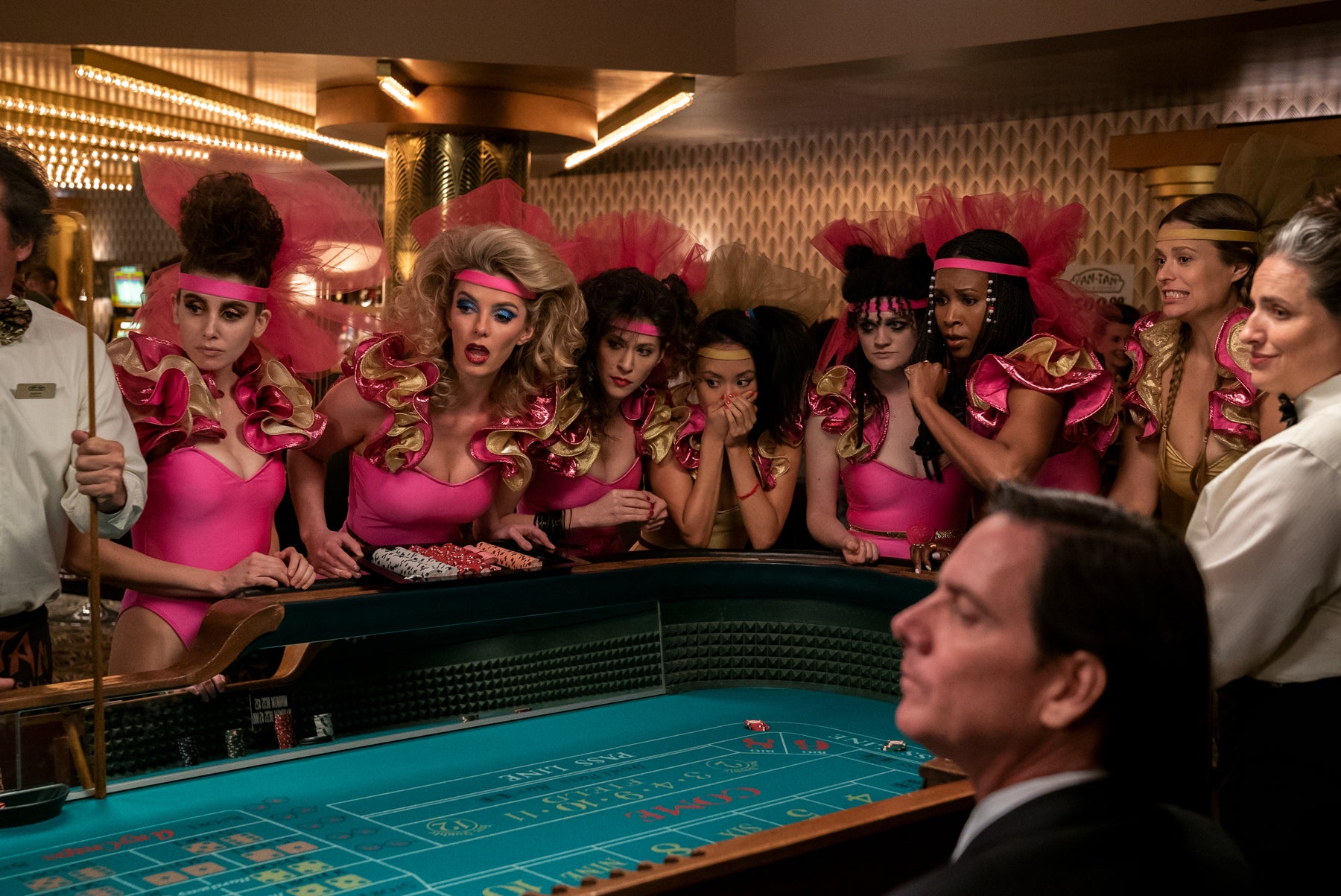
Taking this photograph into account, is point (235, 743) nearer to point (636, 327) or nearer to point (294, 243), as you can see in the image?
point (294, 243)

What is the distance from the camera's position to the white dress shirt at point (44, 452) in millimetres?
2480

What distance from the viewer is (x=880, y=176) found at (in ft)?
28.5

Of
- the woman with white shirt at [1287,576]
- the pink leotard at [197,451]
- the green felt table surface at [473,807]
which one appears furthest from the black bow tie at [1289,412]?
the pink leotard at [197,451]

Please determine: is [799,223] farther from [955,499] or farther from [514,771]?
[514,771]

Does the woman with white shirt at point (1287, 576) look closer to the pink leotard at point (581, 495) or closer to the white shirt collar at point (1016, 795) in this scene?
the white shirt collar at point (1016, 795)

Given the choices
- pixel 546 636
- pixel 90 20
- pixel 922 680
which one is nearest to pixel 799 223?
pixel 90 20

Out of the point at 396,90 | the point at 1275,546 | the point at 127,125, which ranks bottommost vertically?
the point at 1275,546

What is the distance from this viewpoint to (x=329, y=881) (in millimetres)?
1743

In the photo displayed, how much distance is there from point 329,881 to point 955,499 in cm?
234

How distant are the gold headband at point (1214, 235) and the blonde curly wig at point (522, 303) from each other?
160 cm

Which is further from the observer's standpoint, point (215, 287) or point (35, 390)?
point (215, 287)

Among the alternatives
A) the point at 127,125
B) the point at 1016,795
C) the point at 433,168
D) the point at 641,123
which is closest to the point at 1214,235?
the point at 1016,795

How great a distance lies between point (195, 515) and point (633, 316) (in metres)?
1.24

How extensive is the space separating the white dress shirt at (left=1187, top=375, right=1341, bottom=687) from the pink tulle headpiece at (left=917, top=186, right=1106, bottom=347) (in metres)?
1.76
